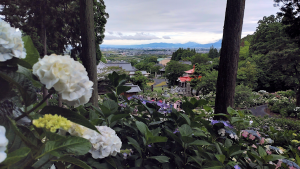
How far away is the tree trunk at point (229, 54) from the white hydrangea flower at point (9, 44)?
6.16 feet

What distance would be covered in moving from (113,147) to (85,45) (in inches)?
75.6

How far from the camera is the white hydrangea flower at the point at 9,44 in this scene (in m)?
0.39

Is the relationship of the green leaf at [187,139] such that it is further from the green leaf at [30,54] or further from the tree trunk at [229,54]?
the tree trunk at [229,54]

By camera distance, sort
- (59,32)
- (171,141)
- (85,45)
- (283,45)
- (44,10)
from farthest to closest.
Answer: (283,45), (59,32), (44,10), (85,45), (171,141)

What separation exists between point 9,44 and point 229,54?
1938mm

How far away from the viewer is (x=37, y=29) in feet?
21.2

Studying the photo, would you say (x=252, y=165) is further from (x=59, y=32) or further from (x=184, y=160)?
(x=59, y=32)

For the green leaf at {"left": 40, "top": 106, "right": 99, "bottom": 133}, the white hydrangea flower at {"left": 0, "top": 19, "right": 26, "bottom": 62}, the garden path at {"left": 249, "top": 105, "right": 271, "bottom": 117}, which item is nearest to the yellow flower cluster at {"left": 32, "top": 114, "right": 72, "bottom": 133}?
the green leaf at {"left": 40, "top": 106, "right": 99, "bottom": 133}

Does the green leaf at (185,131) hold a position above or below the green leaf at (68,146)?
below

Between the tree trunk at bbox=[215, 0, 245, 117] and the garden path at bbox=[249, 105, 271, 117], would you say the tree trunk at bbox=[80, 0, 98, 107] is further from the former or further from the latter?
the garden path at bbox=[249, 105, 271, 117]

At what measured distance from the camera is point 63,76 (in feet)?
1.25

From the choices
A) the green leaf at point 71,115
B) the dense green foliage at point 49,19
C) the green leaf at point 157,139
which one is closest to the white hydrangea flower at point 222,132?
the green leaf at point 157,139

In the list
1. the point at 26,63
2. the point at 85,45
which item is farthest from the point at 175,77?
the point at 26,63

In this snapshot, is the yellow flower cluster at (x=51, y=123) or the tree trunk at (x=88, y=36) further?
the tree trunk at (x=88, y=36)
